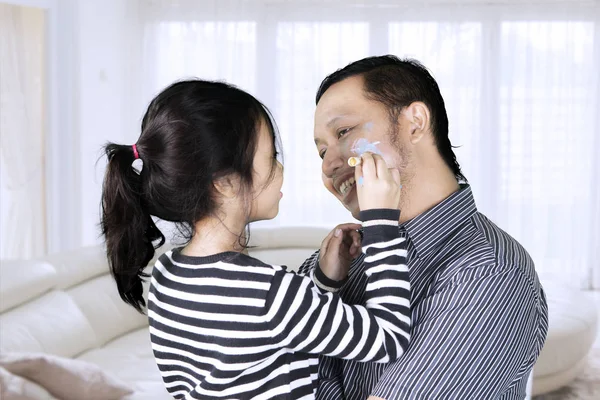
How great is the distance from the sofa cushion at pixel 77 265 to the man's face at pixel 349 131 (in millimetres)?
2426

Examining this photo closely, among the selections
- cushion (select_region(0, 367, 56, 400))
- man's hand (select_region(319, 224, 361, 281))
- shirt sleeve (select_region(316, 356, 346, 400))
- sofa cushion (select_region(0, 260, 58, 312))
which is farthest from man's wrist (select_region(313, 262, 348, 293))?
sofa cushion (select_region(0, 260, 58, 312))

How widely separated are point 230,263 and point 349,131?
340 millimetres

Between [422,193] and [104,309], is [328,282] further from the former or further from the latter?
[104,309]

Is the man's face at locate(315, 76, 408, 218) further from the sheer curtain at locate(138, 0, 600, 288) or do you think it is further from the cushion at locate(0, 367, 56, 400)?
the sheer curtain at locate(138, 0, 600, 288)

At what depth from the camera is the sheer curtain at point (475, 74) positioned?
6.11 m

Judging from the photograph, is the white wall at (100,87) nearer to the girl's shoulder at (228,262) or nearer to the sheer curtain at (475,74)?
the sheer curtain at (475,74)

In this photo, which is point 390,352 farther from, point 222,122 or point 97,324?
point 97,324

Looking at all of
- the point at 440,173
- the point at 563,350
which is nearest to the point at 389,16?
the point at 563,350

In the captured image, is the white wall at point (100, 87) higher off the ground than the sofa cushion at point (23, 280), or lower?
higher

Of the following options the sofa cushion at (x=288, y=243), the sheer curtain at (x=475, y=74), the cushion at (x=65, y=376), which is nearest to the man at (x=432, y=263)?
the cushion at (x=65, y=376)

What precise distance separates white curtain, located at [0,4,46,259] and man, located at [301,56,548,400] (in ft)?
12.4

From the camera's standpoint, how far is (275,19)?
627 cm

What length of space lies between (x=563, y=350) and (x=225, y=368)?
286 cm

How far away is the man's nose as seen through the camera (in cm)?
125
